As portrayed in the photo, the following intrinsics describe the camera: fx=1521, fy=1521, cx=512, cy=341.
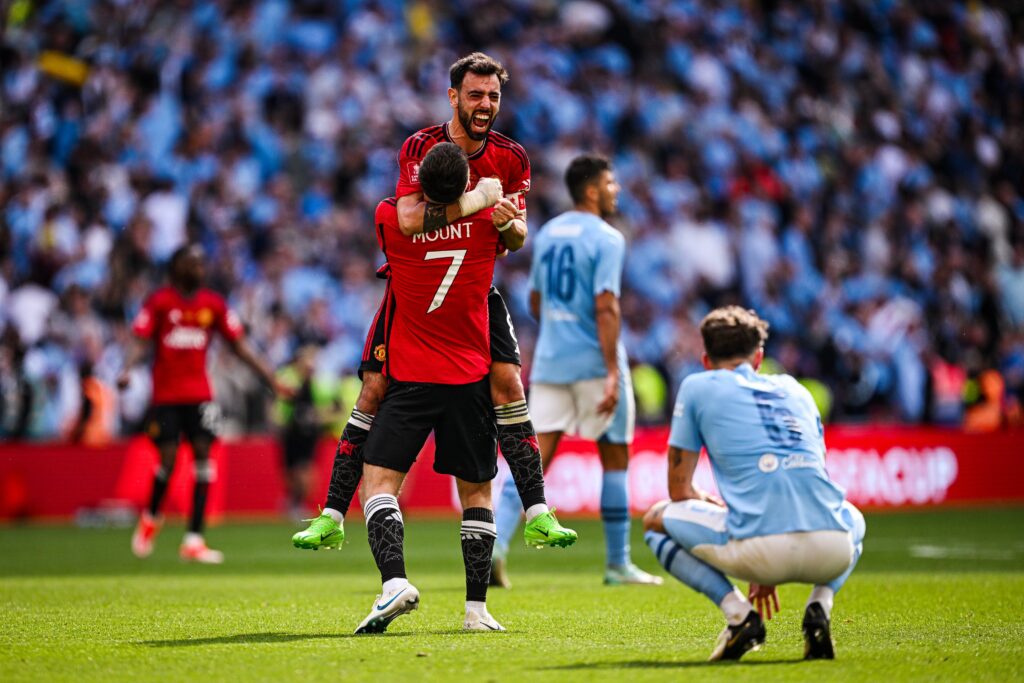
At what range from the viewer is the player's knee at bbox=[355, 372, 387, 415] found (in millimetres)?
7367

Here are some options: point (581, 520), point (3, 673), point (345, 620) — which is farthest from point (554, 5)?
point (3, 673)

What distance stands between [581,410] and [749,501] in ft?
15.4

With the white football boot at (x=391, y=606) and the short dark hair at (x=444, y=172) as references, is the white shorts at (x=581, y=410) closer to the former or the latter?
the white football boot at (x=391, y=606)

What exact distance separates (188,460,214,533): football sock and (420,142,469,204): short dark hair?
24.0ft

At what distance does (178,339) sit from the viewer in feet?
44.0

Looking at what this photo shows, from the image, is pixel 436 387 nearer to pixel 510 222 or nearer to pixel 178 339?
pixel 510 222

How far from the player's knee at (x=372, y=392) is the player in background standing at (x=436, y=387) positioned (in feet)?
0.17

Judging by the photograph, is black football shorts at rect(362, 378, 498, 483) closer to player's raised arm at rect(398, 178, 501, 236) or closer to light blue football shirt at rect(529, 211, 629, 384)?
player's raised arm at rect(398, 178, 501, 236)

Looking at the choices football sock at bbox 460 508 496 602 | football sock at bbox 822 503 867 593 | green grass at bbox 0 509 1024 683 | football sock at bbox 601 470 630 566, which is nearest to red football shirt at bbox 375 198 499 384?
football sock at bbox 460 508 496 602

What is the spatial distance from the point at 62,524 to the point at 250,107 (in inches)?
298

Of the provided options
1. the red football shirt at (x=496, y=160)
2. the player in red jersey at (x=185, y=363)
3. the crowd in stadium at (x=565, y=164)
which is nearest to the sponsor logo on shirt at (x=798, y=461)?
the red football shirt at (x=496, y=160)

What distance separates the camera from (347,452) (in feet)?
24.6

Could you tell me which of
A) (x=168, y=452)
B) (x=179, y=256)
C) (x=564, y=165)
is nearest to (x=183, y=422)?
(x=168, y=452)

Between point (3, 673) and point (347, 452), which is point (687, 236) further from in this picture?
point (3, 673)
